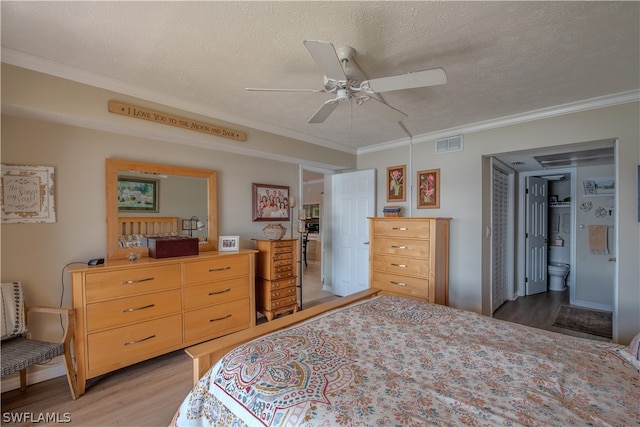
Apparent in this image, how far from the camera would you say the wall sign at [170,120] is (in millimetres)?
2336

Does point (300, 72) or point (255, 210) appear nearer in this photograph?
point (300, 72)

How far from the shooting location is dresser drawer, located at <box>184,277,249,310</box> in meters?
2.69

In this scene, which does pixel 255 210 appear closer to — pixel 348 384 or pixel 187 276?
pixel 187 276

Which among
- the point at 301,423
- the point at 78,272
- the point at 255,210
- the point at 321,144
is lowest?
the point at 301,423

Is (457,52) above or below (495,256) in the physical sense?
above

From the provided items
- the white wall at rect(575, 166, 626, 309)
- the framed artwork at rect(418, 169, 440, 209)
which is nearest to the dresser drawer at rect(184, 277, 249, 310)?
the framed artwork at rect(418, 169, 440, 209)

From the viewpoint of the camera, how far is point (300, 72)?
212 cm

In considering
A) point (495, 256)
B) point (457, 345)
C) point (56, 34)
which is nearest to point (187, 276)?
point (56, 34)

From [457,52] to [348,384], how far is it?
6.75 feet

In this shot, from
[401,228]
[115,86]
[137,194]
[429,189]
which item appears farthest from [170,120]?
[429,189]

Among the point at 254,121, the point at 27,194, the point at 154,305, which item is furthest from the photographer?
the point at 254,121

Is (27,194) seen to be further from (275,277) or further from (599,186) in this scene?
(599,186)

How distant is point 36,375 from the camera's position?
2252mm

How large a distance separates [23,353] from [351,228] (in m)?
3.74
